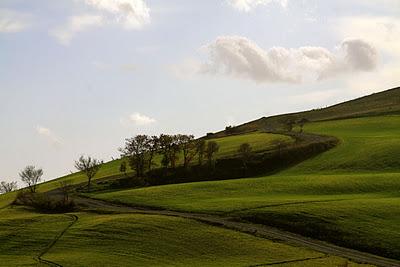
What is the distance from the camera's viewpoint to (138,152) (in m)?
114

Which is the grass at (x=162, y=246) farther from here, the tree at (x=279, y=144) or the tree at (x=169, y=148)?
the tree at (x=279, y=144)

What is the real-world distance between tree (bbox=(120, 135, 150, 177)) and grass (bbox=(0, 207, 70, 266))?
38751mm

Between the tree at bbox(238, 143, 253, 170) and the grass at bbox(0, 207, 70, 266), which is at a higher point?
the tree at bbox(238, 143, 253, 170)

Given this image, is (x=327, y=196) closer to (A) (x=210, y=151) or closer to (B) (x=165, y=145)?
(A) (x=210, y=151)

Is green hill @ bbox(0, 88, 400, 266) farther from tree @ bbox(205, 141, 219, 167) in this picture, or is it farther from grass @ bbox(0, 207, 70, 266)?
tree @ bbox(205, 141, 219, 167)

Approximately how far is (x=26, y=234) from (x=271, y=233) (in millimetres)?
25143

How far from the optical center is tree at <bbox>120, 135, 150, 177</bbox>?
11369cm

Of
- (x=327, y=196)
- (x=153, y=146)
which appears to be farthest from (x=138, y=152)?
(x=327, y=196)

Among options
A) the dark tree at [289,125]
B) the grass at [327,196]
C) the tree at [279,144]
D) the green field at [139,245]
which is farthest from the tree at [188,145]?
the green field at [139,245]

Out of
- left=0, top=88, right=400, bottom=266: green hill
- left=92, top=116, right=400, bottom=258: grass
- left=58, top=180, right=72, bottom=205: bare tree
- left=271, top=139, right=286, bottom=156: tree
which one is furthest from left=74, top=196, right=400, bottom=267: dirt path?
left=271, top=139, right=286, bottom=156: tree

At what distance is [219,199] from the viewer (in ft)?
267

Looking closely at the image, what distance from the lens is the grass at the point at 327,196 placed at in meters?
62.7

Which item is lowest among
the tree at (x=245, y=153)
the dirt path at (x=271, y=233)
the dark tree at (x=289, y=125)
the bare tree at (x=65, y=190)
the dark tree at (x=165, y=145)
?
the dirt path at (x=271, y=233)

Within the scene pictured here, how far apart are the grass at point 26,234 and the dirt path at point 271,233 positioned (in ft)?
30.5
